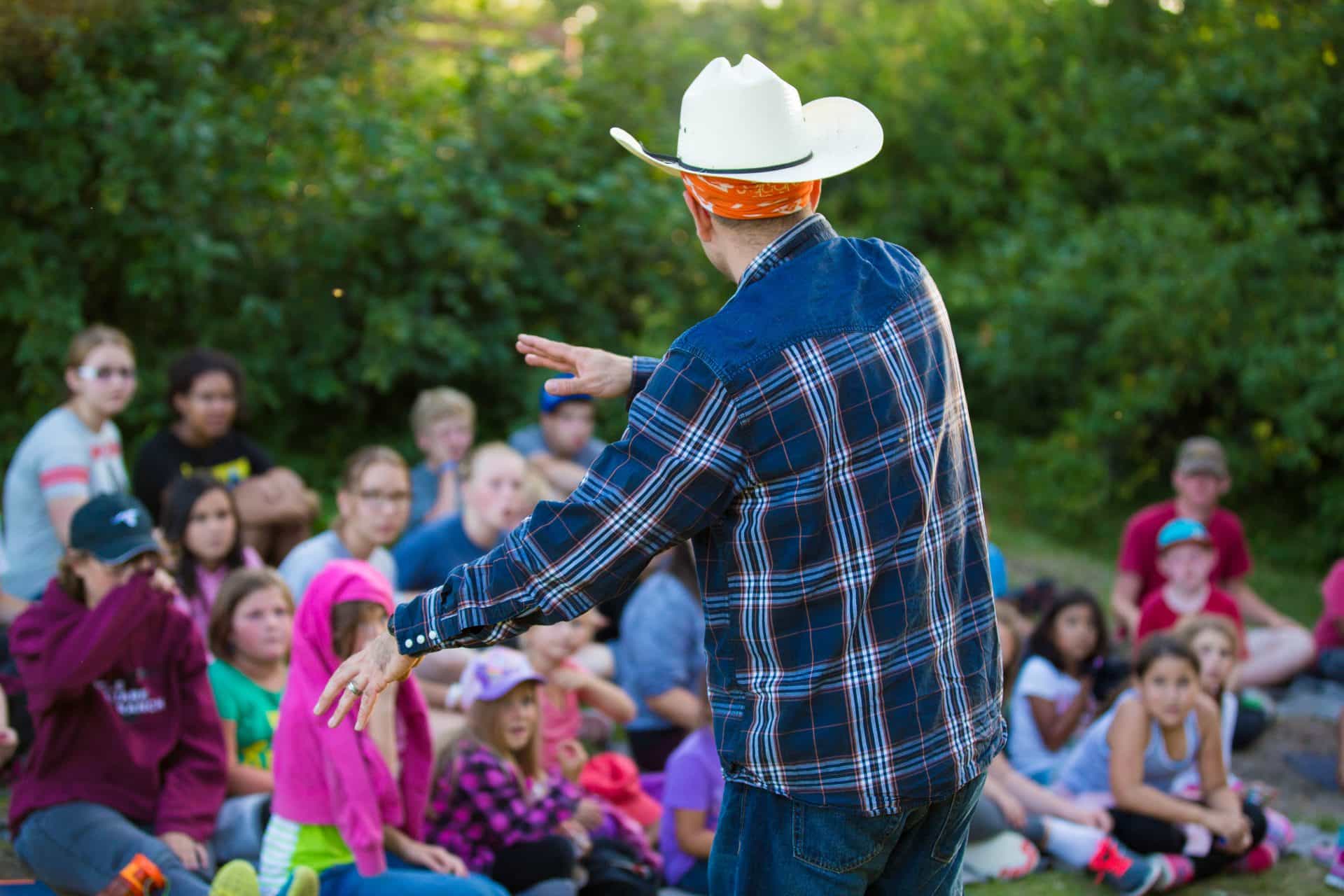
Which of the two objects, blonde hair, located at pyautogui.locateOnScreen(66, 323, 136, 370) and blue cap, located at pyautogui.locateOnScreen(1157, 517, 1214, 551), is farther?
blue cap, located at pyautogui.locateOnScreen(1157, 517, 1214, 551)

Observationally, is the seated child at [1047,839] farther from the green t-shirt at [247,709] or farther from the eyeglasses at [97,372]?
the eyeglasses at [97,372]

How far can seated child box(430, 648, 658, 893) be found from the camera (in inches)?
151

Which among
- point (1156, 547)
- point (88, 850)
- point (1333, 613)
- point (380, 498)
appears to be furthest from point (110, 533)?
point (1333, 613)

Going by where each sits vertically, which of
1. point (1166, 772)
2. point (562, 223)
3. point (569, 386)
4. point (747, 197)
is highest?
point (562, 223)

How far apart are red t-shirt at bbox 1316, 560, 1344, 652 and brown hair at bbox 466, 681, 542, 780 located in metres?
3.94

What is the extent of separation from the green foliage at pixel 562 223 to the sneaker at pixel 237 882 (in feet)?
14.4

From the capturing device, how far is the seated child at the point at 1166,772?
14.7ft

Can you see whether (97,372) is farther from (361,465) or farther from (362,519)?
(362,519)

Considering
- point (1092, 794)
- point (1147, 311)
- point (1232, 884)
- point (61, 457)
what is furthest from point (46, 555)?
point (1147, 311)

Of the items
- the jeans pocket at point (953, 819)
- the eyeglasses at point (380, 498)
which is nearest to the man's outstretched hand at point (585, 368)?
the jeans pocket at point (953, 819)

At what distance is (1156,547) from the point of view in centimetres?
642

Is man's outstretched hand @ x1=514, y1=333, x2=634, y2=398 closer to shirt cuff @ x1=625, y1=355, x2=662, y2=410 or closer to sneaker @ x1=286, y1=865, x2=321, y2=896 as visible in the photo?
shirt cuff @ x1=625, y1=355, x2=662, y2=410

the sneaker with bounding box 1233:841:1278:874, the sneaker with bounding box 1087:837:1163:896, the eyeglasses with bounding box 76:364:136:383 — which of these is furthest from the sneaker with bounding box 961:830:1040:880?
the eyeglasses with bounding box 76:364:136:383

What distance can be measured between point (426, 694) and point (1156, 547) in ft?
11.6
